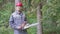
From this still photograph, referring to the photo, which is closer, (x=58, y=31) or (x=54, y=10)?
(x=54, y=10)

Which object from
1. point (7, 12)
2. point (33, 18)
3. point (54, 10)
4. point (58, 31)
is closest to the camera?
point (54, 10)

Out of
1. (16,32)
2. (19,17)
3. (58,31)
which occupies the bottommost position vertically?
(58,31)

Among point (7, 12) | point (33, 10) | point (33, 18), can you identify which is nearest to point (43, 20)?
point (33, 10)

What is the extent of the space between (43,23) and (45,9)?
2.55 ft

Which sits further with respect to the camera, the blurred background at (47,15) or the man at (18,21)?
the blurred background at (47,15)

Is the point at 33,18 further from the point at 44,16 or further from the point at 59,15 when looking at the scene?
the point at 59,15

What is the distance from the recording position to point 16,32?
5297mm

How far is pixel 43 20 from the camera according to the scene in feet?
25.2

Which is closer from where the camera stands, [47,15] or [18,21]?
[18,21]

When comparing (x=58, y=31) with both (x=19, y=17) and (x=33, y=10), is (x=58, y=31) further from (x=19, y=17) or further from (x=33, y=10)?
(x=19, y=17)

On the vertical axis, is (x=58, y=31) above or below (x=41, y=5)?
below

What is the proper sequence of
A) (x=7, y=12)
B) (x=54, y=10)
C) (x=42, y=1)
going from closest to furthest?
(x=54, y=10)
(x=42, y=1)
(x=7, y=12)

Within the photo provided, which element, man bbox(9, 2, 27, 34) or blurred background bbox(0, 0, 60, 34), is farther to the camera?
blurred background bbox(0, 0, 60, 34)

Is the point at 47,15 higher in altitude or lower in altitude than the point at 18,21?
lower
